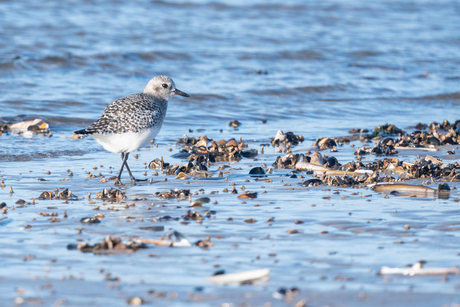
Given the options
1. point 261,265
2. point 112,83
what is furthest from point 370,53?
point 261,265

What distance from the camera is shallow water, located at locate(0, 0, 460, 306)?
410 cm

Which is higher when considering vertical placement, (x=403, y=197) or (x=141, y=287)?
(x=403, y=197)

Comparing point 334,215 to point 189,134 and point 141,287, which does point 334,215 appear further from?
point 189,134

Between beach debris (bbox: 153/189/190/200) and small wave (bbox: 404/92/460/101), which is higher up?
small wave (bbox: 404/92/460/101)

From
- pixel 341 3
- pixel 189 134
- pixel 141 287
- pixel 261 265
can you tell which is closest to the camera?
pixel 141 287

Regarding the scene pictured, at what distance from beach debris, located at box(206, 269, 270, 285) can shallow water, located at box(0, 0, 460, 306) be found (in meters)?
0.08

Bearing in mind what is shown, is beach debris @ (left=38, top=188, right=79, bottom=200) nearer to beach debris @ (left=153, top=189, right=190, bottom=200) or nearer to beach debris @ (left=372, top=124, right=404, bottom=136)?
beach debris @ (left=153, top=189, right=190, bottom=200)

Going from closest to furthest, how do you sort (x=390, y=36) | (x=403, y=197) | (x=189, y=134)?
(x=403, y=197) < (x=189, y=134) < (x=390, y=36)

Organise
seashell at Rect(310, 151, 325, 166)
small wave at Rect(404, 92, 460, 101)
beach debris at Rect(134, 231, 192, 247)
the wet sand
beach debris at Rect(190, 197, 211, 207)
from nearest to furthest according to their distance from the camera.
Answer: the wet sand < beach debris at Rect(134, 231, 192, 247) < beach debris at Rect(190, 197, 211, 207) < seashell at Rect(310, 151, 325, 166) < small wave at Rect(404, 92, 460, 101)

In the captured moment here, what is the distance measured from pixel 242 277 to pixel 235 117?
30.6 feet

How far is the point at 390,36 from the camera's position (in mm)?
23969

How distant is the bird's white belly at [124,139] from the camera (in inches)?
284

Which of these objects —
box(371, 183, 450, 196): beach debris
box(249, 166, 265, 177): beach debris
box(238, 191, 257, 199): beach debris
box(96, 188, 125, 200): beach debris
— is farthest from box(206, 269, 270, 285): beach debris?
box(249, 166, 265, 177): beach debris

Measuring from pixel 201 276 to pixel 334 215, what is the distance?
1953 mm
